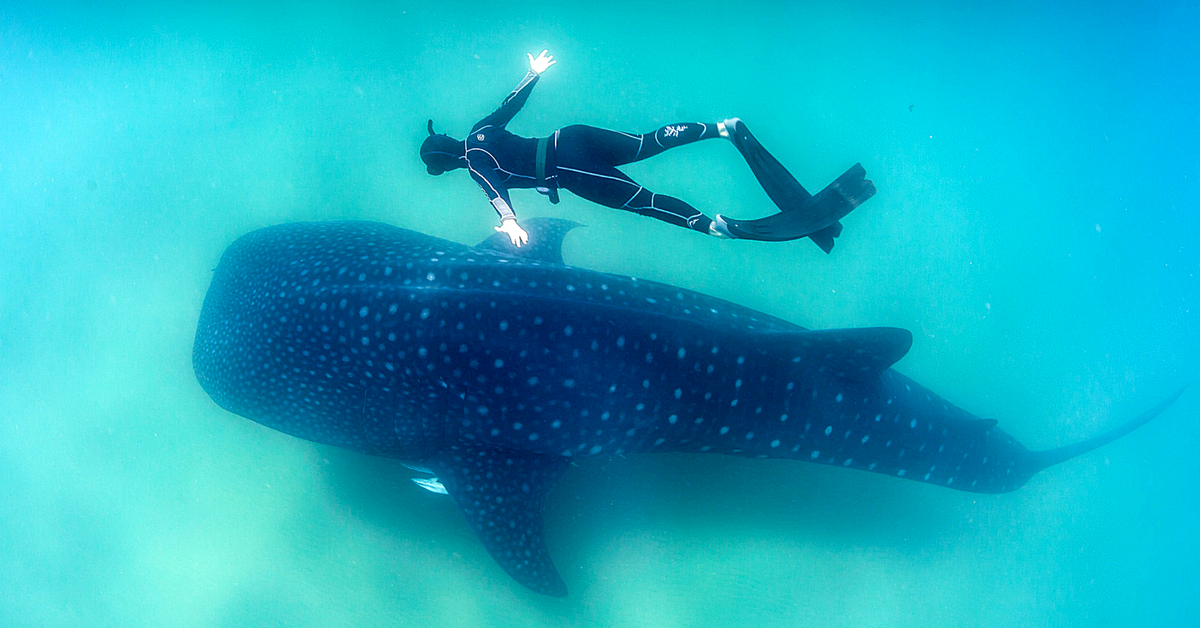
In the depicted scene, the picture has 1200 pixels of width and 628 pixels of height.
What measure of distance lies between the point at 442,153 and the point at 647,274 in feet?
7.16

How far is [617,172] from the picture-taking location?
3877mm

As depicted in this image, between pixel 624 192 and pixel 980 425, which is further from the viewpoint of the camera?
pixel 980 425

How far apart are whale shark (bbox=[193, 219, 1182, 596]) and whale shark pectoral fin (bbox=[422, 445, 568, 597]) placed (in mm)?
10

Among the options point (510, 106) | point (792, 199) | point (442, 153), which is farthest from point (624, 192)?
point (442, 153)

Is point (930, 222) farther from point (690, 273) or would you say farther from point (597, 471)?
point (597, 471)

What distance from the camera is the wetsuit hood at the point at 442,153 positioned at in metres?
3.73

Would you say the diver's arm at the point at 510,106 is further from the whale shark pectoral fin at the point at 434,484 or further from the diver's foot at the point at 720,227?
the whale shark pectoral fin at the point at 434,484

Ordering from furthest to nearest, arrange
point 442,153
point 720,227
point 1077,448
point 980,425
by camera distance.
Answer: point 1077,448 → point 980,425 → point 442,153 → point 720,227

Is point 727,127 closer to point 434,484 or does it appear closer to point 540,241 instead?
point 540,241

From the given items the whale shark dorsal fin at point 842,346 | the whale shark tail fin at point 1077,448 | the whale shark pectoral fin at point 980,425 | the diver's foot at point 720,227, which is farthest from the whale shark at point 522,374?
the whale shark tail fin at point 1077,448

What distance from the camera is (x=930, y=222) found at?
5.81 m

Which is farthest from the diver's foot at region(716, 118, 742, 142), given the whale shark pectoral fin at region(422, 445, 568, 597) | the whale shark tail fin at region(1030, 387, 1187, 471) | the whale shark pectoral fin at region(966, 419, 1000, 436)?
the whale shark tail fin at region(1030, 387, 1187, 471)

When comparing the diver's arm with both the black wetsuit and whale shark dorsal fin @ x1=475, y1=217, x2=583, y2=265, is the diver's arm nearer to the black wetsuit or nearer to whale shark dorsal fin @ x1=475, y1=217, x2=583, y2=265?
the black wetsuit

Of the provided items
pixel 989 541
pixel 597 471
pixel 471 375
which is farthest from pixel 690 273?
pixel 989 541
